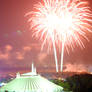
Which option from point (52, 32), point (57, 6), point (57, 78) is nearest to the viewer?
point (57, 6)

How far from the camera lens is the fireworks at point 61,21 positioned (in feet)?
64.5

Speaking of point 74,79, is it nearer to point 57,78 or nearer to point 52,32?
point 57,78

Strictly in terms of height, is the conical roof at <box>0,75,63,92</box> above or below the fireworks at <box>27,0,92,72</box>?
below

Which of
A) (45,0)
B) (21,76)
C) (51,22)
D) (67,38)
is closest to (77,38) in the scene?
(67,38)

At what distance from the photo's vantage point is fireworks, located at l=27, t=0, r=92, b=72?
19672 mm

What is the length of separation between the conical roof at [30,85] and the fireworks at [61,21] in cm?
286

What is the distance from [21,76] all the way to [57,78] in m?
3.65

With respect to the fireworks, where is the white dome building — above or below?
below

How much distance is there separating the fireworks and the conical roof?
2.86m

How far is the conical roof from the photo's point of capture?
2003cm

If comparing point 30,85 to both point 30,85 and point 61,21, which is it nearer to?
point 30,85

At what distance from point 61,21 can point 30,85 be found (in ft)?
19.5

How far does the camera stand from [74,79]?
23.6 metres

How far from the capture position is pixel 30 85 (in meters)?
20.3
